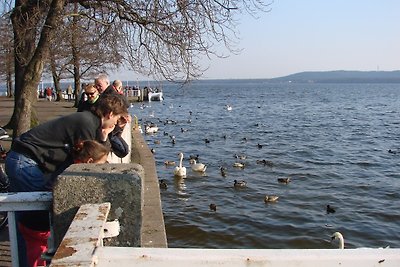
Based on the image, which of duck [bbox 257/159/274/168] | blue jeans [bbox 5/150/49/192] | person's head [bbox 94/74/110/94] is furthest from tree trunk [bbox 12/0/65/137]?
duck [bbox 257/159/274/168]

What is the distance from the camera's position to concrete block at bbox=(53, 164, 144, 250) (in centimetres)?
265

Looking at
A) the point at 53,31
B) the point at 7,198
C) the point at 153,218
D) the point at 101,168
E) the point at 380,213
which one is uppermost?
the point at 53,31

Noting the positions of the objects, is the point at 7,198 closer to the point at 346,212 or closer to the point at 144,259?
the point at 144,259

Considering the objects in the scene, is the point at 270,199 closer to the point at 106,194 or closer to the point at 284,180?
the point at 284,180

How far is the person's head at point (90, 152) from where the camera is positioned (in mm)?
3320

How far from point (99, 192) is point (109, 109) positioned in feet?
4.05

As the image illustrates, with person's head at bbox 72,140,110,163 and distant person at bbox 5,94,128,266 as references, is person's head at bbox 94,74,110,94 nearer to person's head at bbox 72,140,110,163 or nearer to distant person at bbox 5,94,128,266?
distant person at bbox 5,94,128,266

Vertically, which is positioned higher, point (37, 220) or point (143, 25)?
point (143, 25)

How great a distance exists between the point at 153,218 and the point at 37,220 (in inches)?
144

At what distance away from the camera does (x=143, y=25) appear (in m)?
11.3

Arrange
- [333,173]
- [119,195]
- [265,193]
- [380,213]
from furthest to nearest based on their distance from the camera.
A: [333,173], [265,193], [380,213], [119,195]

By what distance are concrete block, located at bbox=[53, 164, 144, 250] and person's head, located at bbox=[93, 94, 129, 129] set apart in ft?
3.46

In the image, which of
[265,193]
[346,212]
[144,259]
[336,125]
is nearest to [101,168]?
[144,259]

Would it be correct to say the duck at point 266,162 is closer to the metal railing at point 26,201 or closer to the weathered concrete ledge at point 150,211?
the weathered concrete ledge at point 150,211
